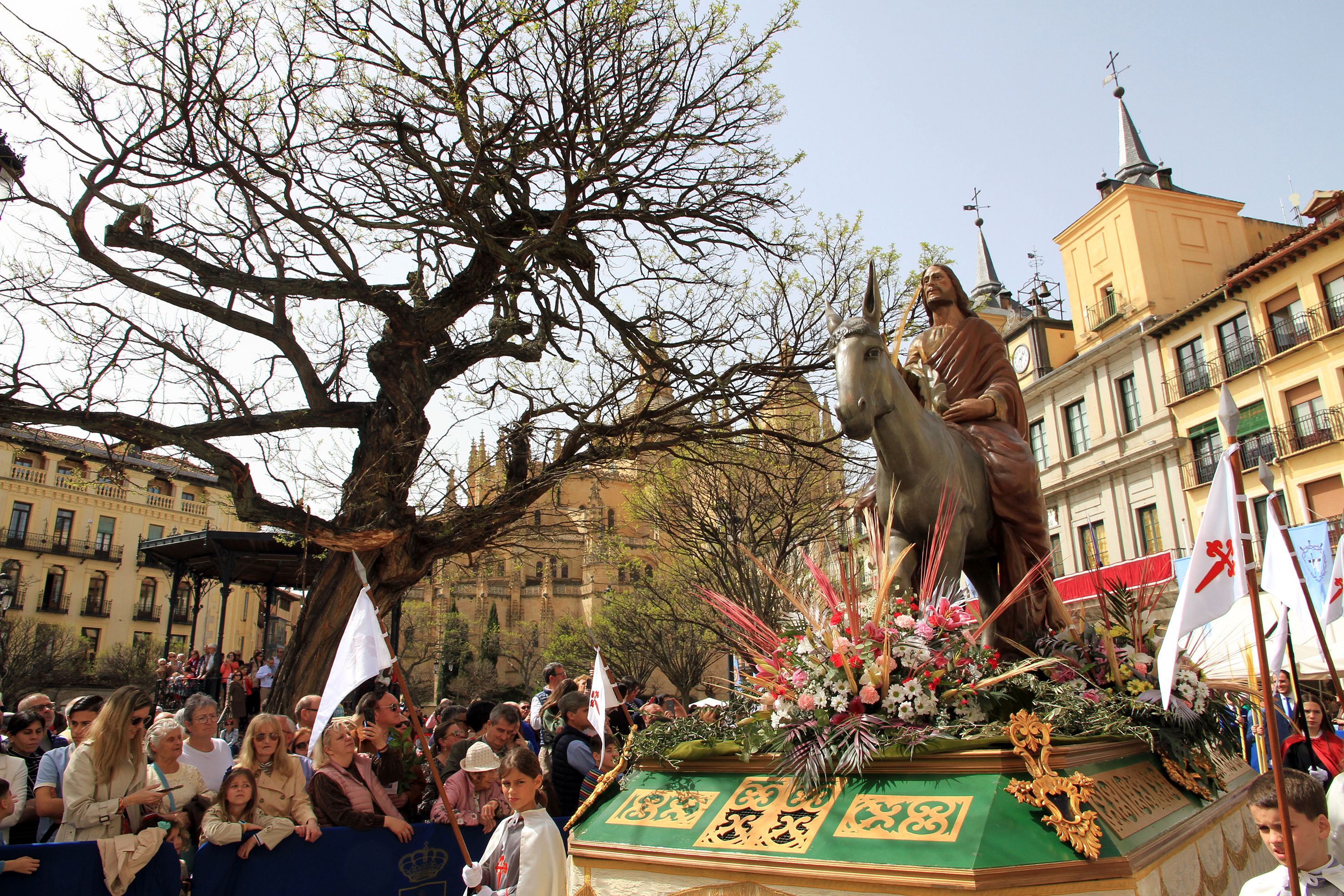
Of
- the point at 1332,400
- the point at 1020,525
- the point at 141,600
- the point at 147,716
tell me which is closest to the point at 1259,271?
the point at 1332,400

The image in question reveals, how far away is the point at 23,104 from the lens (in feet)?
32.7

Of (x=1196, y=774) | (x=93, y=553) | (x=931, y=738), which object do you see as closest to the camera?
(x=931, y=738)

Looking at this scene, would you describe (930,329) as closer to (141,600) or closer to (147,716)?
(147,716)

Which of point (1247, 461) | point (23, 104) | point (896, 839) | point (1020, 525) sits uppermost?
point (23, 104)

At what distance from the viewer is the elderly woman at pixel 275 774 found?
580 cm

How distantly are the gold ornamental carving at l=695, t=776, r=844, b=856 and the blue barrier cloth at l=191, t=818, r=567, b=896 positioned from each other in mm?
2483

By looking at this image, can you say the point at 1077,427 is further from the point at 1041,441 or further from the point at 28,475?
the point at 28,475

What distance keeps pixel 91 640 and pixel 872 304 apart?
5390cm

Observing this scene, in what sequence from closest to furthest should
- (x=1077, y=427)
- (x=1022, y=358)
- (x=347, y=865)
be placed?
(x=347, y=865) → (x=1077, y=427) → (x=1022, y=358)

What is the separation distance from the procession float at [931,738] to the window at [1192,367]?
25.8 metres

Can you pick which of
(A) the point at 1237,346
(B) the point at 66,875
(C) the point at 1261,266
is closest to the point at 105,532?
(B) the point at 66,875

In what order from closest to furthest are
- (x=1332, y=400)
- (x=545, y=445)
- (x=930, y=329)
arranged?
(x=930, y=329)
(x=545, y=445)
(x=1332, y=400)

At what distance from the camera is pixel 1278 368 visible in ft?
83.1

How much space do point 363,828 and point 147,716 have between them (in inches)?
62.2
